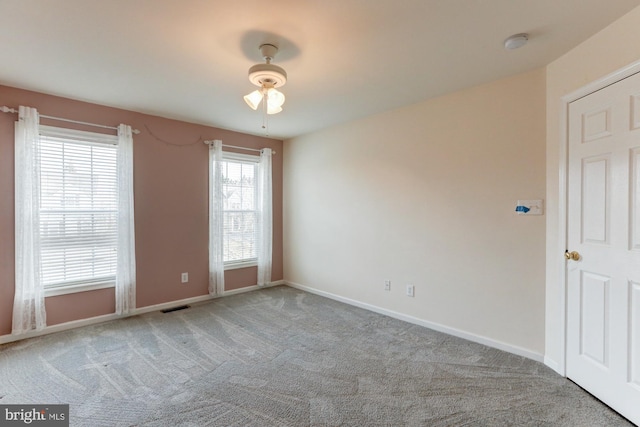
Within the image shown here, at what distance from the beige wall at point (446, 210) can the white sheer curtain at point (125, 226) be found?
98.1 inches

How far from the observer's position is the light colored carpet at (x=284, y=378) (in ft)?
6.37

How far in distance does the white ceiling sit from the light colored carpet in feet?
8.34

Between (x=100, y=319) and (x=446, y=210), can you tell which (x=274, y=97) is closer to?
(x=446, y=210)

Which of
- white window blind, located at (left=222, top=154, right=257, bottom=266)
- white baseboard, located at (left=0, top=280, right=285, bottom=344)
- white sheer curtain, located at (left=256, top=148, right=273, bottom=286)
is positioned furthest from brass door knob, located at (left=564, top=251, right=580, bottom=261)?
white baseboard, located at (left=0, top=280, right=285, bottom=344)

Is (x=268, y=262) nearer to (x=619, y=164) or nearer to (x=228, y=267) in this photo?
(x=228, y=267)

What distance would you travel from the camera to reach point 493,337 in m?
2.89

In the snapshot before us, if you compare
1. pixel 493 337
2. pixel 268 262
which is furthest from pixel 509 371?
pixel 268 262

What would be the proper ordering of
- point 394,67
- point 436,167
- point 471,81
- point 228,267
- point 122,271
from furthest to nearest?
point 228,267
point 122,271
point 436,167
point 471,81
point 394,67

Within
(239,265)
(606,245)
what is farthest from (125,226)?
(606,245)

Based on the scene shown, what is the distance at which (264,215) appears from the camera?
494 cm

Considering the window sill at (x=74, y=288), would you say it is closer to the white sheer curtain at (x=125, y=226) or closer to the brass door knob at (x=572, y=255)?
the white sheer curtain at (x=125, y=226)

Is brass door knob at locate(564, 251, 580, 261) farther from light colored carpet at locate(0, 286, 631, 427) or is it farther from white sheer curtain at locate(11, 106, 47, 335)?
white sheer curtain at locate(11, 106, 47, 335)

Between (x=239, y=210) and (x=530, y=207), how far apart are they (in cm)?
376

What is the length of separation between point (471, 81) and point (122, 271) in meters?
4.35
